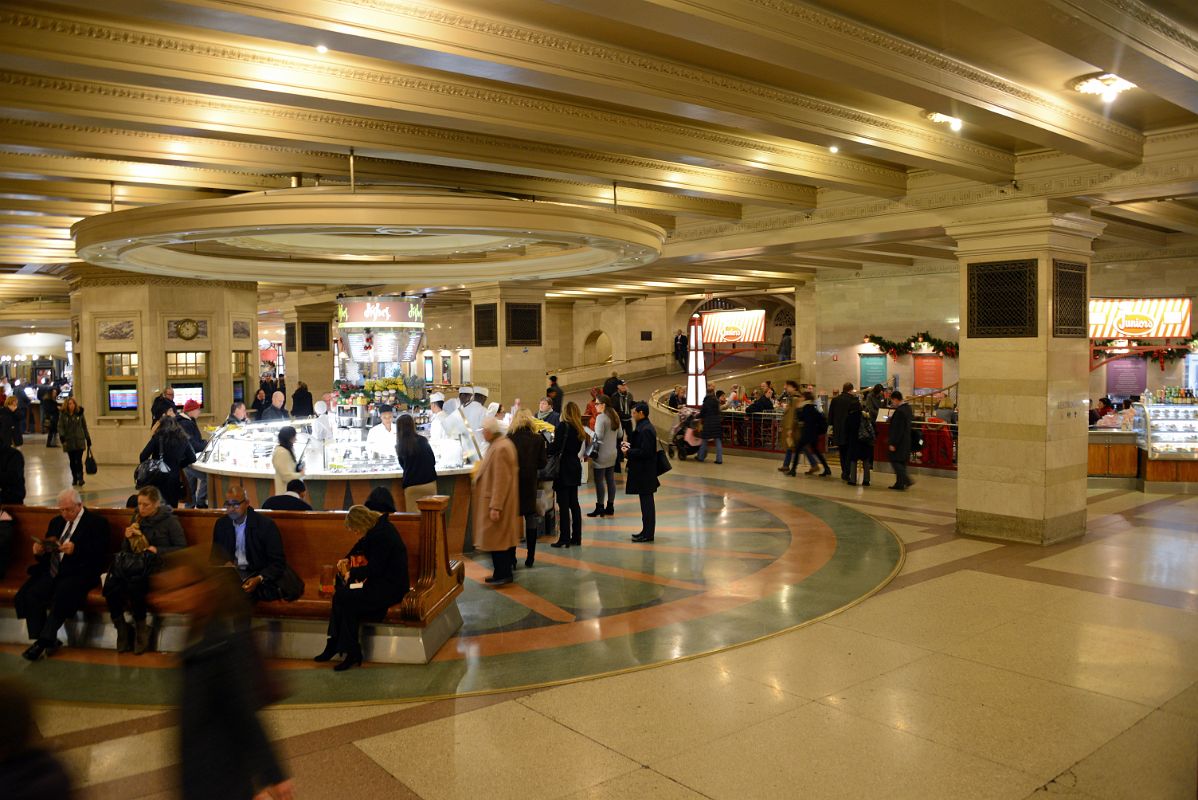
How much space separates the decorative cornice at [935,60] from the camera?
204 inches

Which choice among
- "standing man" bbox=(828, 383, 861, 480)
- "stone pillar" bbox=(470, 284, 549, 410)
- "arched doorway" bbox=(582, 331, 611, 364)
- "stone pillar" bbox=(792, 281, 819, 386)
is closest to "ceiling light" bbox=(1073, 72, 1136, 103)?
"standing man" bbox=(828, 383, 861, 480)

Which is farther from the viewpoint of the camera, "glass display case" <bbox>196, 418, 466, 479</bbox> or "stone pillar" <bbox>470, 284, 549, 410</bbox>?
"stone pillar" <bbox>470, 284, 549, 410</bbox>

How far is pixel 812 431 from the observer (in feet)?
49.8

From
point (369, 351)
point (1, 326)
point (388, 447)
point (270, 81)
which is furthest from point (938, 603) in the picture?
point (1, 326)

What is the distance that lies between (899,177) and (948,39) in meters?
4.72

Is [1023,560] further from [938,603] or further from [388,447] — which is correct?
[388,447]

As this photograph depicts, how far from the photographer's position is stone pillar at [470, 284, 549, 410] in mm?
18984

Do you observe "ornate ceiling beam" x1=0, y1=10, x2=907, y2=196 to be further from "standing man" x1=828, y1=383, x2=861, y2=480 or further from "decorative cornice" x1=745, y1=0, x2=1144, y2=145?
"standing man" x1=828, y1=383, x2=861, y2=480

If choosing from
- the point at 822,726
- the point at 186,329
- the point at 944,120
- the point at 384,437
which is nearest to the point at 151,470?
the point at 384,437

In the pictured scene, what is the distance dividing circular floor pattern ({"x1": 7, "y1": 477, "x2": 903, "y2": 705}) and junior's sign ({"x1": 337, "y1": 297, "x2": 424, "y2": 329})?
3.71m

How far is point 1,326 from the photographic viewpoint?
3616 cm

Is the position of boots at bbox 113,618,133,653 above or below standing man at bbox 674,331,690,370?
below

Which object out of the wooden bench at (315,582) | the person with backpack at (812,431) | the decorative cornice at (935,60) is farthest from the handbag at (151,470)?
the person with backpack at (812,431)

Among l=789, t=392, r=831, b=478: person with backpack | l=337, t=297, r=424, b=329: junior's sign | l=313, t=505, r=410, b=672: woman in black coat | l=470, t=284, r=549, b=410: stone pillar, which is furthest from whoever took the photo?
l=470, t=284, r=549, b=410: stone pillar
